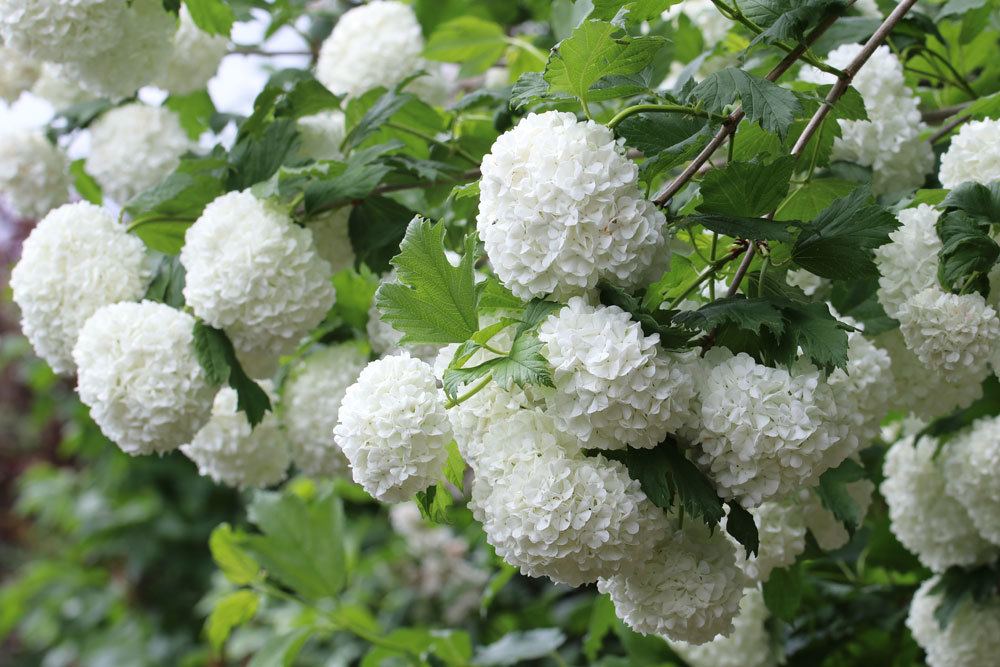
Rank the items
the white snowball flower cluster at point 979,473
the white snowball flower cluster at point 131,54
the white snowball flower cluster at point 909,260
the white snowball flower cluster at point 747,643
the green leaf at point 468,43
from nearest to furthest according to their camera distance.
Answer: the white snowball flower cluster at point 909,260, the white snowball flower cluster at point 979,473, the white snowball flower cluster at point 131,54, the white snowball flower cluster at point 747,643, the green leaf at point 468,43

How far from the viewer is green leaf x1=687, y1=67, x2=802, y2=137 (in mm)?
1068

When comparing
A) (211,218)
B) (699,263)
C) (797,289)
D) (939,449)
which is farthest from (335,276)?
(939,449)

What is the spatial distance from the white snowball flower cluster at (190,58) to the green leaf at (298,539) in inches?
32.0

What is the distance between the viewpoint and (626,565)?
106 centimetres

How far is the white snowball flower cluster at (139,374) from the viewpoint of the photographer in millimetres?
1414

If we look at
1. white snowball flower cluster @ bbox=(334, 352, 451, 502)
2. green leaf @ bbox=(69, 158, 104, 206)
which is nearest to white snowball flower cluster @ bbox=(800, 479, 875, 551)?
white snowball flower cluster @ bbox=(334, 352, 451, 502)

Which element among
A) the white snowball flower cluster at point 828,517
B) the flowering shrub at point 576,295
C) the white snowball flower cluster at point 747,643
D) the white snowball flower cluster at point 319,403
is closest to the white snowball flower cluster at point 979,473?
the flowering shrub at point 576,295

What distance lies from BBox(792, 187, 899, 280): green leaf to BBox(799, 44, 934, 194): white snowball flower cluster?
394mm

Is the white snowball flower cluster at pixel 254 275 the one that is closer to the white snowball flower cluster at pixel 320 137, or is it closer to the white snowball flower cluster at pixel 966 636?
the white snowball flower cluster at pixel 320 137

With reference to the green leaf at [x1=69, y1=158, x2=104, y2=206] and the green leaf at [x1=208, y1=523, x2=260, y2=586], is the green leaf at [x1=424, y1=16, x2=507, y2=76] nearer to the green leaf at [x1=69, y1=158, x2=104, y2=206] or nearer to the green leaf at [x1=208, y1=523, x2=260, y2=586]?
the green leaf at [x1=69, y1=158, x2=104, y2=206]

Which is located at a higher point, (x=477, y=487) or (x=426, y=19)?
(x=477, y=487)

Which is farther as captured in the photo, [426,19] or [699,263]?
[426,19]

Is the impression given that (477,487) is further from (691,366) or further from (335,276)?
(335,276)

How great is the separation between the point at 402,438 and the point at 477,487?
0.34 feet
